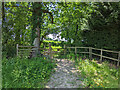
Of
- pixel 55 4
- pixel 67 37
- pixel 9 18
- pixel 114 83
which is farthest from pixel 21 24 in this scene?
pixel 114 83

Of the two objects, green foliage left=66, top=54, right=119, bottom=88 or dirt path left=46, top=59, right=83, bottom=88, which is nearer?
green foliage left=66, top=54, right=119, bottom=88

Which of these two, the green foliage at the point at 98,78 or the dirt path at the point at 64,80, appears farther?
the dirt path at the point at 64,80

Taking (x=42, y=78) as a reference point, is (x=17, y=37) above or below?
above

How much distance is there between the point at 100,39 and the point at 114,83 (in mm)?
4990

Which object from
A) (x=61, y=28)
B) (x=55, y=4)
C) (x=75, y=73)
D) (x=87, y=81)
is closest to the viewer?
(x=87, y=81)

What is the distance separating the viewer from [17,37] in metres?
9.07

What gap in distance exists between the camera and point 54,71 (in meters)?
6.40

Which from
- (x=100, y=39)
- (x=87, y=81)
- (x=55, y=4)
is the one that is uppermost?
(x=55, y=4)

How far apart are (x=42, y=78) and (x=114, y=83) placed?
3.26m

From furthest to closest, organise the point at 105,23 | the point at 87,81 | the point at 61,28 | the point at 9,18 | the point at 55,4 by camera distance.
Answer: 1. the point at 61,28
2. the point at 55,4
3. the point at 9,18
4. the point at 105,23
5. the point at 87,81

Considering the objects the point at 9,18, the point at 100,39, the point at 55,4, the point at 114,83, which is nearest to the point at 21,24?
the point at 9,18

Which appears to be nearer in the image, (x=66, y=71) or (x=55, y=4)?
(x=66, y=71)

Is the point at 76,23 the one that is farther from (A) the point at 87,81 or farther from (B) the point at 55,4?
(A) the point at 87,81

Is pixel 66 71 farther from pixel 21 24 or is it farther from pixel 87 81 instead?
pixel 21 24
